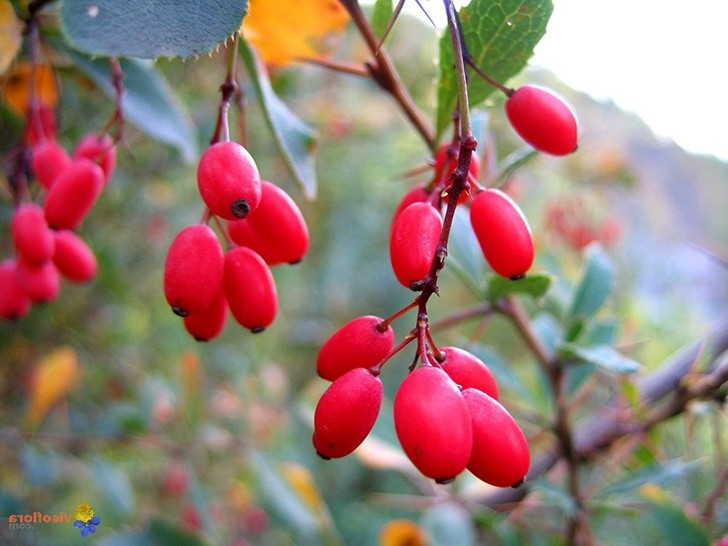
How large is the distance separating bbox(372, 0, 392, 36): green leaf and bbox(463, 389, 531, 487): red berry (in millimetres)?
439

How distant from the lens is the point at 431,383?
1.32ft

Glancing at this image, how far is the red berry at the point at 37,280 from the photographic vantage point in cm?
76

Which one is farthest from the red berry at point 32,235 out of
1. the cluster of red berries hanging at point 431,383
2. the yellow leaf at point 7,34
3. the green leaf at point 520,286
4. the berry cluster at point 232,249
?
the green leaf at point 520,286

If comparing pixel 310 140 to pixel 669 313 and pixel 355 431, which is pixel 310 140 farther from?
→ pixel 669 313

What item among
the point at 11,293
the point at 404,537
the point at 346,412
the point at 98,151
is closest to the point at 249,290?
the point at 346,412

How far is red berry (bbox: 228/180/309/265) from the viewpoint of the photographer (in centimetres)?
55

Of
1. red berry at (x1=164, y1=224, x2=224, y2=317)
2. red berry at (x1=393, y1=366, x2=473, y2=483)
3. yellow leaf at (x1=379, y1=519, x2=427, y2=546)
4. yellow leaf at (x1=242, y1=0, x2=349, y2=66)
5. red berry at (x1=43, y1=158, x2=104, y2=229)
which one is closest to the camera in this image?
red berry at (x1=393, y1=366, x2=473, y2=483)

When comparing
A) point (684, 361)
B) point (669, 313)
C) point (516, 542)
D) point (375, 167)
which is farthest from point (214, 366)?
point (669, 313)

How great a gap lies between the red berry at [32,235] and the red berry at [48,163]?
0.16 ft

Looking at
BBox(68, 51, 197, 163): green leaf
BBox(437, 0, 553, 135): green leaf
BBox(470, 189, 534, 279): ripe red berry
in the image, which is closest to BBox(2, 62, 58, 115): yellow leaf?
BBox(68, 51, 197, 163): green leaf

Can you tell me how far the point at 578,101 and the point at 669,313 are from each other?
1868 mm

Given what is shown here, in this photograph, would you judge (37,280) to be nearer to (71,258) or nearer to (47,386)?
(71,258)

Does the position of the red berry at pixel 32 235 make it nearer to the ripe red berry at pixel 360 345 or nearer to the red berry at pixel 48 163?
the red berry at pixel 48 163

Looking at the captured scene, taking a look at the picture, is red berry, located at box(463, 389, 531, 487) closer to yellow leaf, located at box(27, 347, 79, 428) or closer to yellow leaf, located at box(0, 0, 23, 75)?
yellow leaf, located at box(0, 0, 23, 75)
